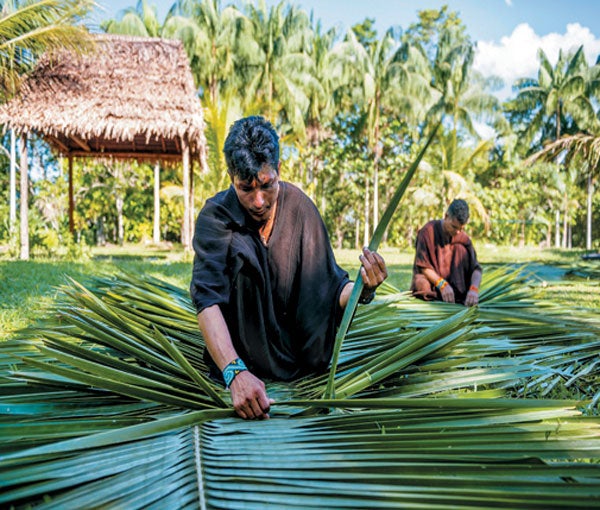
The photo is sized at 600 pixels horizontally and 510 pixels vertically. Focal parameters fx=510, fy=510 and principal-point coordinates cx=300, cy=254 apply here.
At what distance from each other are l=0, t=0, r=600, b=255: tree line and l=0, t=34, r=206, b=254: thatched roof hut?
730 cm

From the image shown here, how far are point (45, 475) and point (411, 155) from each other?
797 inches

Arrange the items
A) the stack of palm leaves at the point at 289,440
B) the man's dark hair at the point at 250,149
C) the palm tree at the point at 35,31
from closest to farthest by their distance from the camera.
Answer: the stack of palm leaves at the point at 289,440 → the man's dark hair at the point at 250,149 → the palm tree at the point at 35,31

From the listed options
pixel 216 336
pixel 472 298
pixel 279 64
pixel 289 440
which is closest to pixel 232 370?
pixel 216 336

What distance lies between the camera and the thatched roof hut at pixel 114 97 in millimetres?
7949

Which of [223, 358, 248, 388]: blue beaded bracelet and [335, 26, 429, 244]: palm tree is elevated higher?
[335, 26, 429, 244]: palm tree

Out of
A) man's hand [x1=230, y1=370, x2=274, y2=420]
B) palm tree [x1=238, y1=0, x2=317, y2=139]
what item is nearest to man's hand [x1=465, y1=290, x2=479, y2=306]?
man's hand [x1=230, y1=370, x2=274, y2=420]

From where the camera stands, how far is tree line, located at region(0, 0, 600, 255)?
58.2ft

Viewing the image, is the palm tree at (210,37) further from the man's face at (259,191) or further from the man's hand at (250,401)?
the man's hand at (250,401)

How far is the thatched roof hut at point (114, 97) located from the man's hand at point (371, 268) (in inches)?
283

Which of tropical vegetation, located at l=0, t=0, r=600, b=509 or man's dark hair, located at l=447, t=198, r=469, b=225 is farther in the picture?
man's dark hair, located at l=447, t=198, r=469, b=225

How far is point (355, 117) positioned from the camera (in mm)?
21594

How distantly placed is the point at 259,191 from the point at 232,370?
0.56 meters

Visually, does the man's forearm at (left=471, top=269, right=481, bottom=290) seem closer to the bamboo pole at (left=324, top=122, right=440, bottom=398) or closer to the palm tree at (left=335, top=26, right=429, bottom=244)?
the bamboo pole at (left=324, top=122, right=440, bottom=398)

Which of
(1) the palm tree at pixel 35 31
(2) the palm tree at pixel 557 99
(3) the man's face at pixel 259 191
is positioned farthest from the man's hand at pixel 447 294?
(2) the palm tree at pixel 557 99
